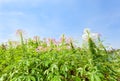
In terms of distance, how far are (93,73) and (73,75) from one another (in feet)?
1.18

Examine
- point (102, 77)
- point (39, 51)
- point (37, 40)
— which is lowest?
point (102, 77)

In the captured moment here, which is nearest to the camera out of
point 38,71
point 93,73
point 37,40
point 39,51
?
point 93,73

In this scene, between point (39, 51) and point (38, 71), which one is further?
point (39, 51)

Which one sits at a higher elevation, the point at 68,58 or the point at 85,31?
the point at 85,31

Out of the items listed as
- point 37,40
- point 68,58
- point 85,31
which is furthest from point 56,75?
point 37,40

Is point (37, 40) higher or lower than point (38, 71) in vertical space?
higher

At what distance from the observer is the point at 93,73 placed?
353 centimetres

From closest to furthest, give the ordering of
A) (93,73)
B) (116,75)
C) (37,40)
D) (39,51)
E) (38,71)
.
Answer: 1. (93,73)
2. (38,71)
3. (116,75)
4. (39,51)
5. (37,40)

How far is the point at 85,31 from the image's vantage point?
397 cm

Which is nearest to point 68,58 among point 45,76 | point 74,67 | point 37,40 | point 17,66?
point 74,67

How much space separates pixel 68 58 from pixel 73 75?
235mm

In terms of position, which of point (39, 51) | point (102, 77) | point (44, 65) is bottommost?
point (102, 77)

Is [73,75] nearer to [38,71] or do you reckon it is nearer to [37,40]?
[38,71]

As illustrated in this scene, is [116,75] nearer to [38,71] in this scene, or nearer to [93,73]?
[93,73]
